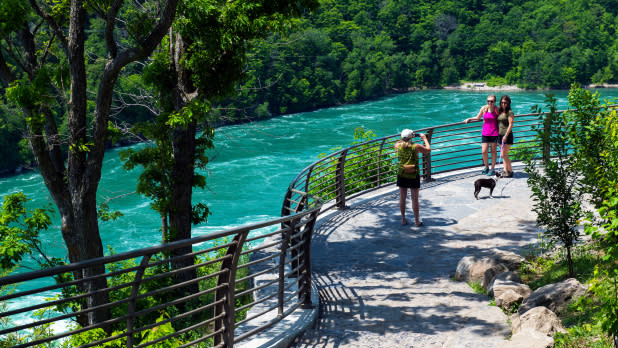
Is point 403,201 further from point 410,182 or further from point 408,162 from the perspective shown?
point 408,162

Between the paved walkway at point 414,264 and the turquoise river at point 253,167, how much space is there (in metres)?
4.16

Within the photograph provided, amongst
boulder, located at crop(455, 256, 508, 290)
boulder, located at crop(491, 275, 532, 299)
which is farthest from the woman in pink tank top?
boulder, located at crop(491, 275, 532, 299)

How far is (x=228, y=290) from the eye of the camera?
14.5 feet

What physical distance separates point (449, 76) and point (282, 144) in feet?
178

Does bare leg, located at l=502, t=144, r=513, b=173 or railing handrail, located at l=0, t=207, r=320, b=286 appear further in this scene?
bare leg, located at l=502, t=144, r=513, b=173

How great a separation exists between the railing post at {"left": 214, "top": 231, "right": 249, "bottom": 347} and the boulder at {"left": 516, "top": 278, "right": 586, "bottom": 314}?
2793 mm

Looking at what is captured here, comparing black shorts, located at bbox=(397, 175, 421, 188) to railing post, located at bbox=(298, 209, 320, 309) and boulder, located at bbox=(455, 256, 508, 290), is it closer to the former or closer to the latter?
boulder, located at bbox=(455, 256, 508, 290)

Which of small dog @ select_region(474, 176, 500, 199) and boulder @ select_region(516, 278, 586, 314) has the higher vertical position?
small dog @ select_region(474, 176, 500, 199)

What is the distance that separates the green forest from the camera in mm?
73562

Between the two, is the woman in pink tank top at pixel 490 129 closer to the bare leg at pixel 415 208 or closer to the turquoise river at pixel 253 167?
the bare leg at pixel 415 208

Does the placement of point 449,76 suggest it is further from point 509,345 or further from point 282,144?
point 509,345

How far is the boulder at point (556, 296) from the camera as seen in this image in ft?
18.1

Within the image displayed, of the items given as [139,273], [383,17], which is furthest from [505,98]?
[383,17]

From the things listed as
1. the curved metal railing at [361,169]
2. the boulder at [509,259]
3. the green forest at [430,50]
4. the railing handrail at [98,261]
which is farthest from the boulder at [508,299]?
the green forest at [430,50]
